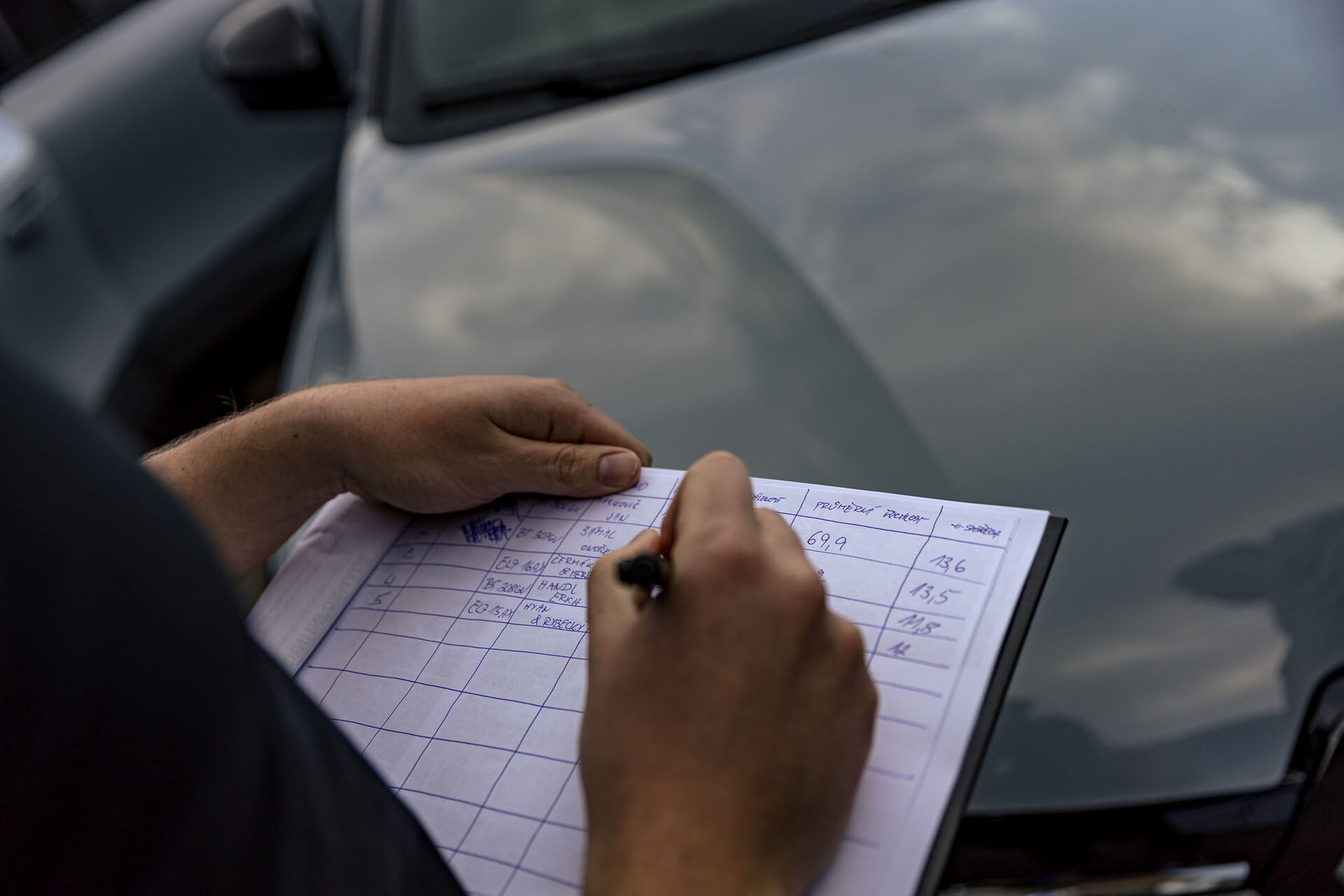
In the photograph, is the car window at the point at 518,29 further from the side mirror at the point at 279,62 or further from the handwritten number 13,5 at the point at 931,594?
the handwritten number 13,5 at the point at 931,594

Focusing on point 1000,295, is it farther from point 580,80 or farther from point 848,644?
point 580,80

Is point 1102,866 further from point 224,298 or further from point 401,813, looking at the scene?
point 224,298

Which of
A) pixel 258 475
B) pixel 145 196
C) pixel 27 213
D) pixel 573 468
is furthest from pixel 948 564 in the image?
pixel 145 196

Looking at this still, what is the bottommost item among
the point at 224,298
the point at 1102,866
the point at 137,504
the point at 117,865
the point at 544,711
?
the point at 224,298

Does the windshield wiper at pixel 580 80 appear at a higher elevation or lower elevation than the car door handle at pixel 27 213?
higher

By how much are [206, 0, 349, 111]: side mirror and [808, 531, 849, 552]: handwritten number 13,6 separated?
5.83ft

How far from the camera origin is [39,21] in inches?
147

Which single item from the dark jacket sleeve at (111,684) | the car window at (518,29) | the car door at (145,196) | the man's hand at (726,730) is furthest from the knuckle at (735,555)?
the car door at (145,196)

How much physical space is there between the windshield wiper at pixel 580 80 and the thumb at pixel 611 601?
1240 mm

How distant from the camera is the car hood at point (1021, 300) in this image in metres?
0.94

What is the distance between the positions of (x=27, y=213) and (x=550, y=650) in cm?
262

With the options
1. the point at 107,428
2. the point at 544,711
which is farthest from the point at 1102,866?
the point at 107,428

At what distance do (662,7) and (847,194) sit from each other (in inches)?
25.0

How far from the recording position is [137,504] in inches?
19.6
